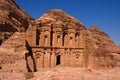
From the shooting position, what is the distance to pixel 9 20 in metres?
43.4

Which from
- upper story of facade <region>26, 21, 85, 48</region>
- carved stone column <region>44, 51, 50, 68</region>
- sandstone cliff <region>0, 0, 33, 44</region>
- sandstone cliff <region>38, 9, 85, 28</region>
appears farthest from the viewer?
sandstone cliff <region>38, 9, 85, 28</region>

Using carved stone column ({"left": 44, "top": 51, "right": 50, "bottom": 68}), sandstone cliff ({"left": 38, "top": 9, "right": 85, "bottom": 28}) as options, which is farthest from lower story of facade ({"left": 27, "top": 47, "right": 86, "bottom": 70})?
sandstone cliff ({"left": 38, "top": 9, "right": 85, "bottom": 28})

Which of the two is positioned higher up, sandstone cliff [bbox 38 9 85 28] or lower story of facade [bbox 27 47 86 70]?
sandstone cliff [bbox 38 9 85 28]

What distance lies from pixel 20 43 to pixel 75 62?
12706 millimetres

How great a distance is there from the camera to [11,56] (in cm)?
3189

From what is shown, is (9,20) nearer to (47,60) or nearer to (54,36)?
(54,36)

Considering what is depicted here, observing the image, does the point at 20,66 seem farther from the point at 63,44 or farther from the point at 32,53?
the point at 63,44

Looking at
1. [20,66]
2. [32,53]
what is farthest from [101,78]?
[32,53]

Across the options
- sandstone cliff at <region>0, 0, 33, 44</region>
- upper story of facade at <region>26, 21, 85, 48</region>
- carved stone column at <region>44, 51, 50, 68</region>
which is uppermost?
sandstone cliff at <region>0, 0, 33, 44</region>

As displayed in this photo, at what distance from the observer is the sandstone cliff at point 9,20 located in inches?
1619

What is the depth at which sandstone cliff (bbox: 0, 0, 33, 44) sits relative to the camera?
41.1 m

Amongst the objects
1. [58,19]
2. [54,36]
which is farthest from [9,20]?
[58,19]

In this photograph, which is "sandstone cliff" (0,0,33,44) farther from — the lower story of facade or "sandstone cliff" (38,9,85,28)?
the lower story of facade

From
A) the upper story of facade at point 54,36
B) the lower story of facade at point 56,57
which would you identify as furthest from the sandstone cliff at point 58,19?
the lower story of facade at point 56,57
